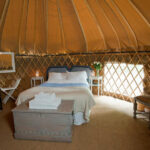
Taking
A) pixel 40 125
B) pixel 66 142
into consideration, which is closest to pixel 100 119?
pixel 66 142

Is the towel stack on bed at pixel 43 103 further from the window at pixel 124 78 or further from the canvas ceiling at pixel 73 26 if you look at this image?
the window at pixel 124 78

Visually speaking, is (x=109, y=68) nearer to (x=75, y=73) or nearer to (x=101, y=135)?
(x=75, y=73)

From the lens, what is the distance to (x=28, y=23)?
330 centimetres

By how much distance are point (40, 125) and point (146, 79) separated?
2801mm

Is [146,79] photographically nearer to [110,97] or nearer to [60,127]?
[110,97]

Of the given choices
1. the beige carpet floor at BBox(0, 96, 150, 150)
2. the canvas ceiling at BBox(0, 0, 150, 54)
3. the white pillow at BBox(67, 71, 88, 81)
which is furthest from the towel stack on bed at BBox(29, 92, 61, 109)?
the canvas ceiling at BBox(0, 0, 150, 54)

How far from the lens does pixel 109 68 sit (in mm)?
4008

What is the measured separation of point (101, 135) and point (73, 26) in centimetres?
→ 295

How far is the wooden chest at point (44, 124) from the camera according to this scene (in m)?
1.79

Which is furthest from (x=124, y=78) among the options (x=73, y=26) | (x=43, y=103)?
(x=43, y=103)

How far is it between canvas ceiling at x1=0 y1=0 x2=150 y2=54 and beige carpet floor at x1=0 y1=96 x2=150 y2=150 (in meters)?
1.93

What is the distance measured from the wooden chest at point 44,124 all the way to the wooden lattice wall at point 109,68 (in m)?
2.41

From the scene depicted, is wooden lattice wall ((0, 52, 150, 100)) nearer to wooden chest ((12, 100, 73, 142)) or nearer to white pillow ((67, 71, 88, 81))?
white pillow ((67, 71, 88, 81))

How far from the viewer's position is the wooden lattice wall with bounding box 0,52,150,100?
3.30 metres
